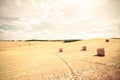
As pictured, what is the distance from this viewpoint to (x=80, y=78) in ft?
25.0

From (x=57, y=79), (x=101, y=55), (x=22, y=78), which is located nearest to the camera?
(x=57, y=79)

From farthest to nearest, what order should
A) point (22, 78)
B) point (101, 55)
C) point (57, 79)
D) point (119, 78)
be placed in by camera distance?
point (101, 55)
point (22, 78)
point (57, 79)
point (119, 78)

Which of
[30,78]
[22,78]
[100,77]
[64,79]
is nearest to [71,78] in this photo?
[64,79]

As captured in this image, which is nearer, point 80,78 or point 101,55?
point 80,78

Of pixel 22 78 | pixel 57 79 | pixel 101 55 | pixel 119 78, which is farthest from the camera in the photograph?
pixel 101 55

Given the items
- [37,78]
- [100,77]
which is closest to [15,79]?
[37,78]

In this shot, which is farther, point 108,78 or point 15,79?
point 15,79

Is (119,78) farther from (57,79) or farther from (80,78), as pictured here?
(57,79)

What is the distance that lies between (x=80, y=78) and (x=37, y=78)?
9.66 feet

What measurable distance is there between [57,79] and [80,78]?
1514 mm

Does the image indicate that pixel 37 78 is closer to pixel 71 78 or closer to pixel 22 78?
pixel 22 78

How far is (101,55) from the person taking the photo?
16.0 metres

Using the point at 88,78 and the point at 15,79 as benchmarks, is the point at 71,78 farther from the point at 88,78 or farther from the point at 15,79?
the point at 15,79

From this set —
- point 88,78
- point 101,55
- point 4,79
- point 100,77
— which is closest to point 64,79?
point 88,78
